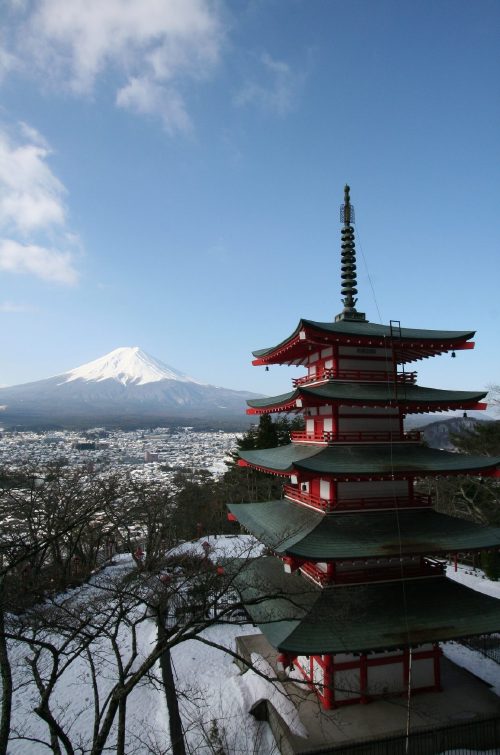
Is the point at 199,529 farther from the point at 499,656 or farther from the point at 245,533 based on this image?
the point at 499,656

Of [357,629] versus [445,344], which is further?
[445,344]

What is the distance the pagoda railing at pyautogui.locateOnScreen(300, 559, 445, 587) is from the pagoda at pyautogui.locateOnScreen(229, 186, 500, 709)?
32 millimetres

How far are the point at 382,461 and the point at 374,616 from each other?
398 cm

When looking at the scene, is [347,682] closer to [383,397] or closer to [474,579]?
[383,397]

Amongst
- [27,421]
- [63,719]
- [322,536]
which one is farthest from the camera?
[27,421]

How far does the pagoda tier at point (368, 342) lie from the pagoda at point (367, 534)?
40 mm

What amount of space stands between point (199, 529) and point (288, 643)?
1159 inches

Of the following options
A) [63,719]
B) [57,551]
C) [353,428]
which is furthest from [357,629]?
[57,551]

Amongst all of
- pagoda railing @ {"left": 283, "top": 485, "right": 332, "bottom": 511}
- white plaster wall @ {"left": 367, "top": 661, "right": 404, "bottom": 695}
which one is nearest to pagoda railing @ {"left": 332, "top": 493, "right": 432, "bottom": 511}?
pagoda railing @ {"left": 283, "top": 485, "right": 332, "bottom": 511}

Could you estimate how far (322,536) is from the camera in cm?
1191

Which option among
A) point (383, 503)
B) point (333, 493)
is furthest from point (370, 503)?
point (333, 493)

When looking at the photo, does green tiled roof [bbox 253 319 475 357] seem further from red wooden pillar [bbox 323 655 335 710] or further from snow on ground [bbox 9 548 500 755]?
red wooden pillar [bbox 323 655 335 710]

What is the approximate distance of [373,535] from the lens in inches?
475

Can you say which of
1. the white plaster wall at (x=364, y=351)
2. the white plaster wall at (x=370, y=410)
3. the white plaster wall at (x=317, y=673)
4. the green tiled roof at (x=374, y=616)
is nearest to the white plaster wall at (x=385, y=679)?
the white plaster wall at (x=317, y=673)
